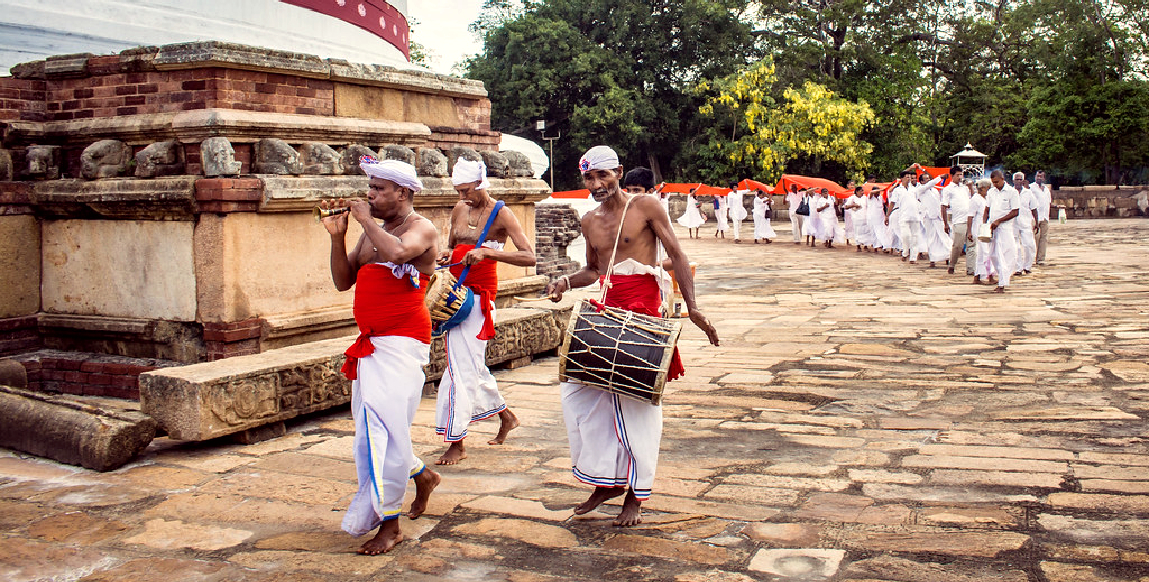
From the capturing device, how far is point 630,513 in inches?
160

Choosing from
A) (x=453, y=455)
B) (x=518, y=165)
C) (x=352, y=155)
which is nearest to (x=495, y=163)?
(x=518, y=165)

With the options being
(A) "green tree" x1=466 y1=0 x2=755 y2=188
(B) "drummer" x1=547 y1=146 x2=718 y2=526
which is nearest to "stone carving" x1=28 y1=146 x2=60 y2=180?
(B) "drummer" x1=547 y1=146 x2=718 y2=526

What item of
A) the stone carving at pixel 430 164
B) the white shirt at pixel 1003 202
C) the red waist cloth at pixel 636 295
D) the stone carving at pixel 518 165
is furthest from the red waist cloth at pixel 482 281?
the white shirt at pixel 1003 202

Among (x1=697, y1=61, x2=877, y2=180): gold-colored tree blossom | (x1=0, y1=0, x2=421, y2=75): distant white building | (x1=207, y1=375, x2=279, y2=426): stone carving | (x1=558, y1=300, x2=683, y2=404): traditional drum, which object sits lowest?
(x1=207, y1=375, x2=279, y2=426): stone carving

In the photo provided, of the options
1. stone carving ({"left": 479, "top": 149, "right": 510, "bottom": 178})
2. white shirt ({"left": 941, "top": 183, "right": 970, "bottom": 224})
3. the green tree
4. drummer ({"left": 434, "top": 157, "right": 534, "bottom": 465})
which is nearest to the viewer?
drummer ({"left": 434, "top": 157, "right": 534, "bottom": 465})

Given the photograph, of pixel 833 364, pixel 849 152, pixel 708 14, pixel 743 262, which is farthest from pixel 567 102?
pixel 833 364

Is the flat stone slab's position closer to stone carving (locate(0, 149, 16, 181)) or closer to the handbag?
stone carving (locate(0, 149, 16, 181))

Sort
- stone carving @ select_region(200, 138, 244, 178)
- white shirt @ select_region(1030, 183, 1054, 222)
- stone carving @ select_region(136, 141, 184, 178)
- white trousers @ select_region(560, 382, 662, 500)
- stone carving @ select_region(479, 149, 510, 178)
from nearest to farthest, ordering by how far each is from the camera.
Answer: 1. white trousers @ select_region(560, 382, 662, 500)
2. stone carving @ select_region(200, 138, 244, 178)
3. stone carving @ select_region(136, 141, 184, 178)
4. stone carving @ select_region(479, 149, 510, 178)
5. white shirt @ select_region(1030, 183, 1054, 222)

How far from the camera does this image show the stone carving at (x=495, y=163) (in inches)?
334

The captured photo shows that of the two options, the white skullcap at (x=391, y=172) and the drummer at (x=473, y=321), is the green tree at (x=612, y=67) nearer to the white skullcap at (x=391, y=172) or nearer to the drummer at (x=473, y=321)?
the drummer at (x=473, y=321)

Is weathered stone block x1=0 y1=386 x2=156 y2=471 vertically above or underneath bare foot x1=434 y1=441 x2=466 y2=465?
above

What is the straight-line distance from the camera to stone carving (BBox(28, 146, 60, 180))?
6848mm

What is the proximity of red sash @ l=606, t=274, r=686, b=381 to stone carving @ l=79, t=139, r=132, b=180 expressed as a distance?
3863mm

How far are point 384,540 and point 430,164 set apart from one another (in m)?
4.35
